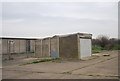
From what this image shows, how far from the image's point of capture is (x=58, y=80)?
7.25m

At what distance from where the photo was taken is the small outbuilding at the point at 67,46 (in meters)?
17.3

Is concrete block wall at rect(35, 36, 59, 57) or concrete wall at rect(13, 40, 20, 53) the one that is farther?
concrete wall at rect(13, 40, 20, 53)

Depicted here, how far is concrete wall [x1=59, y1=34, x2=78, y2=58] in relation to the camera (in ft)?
57.0

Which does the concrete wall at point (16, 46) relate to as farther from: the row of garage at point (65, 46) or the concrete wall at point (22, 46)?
the row of garage at point (65, 46)

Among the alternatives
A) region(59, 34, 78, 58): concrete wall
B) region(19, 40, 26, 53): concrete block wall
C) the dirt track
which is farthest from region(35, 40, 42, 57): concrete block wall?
the dirt track

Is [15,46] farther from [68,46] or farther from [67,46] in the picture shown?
[68,46]

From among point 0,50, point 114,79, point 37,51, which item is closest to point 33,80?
point 114,79

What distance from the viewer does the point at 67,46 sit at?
18.1 metres

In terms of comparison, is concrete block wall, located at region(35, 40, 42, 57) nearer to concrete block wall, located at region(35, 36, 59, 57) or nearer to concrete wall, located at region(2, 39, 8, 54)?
concrete block wall, located at region(35, 36, 59, 57)

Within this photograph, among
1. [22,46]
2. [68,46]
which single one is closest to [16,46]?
[22,46]

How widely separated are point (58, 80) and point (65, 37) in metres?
11.4

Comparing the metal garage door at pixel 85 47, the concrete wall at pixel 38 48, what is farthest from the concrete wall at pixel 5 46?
the metal garage door at pixel 85 47

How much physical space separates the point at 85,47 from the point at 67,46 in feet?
7.72

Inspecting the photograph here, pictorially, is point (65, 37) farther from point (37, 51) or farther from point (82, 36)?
point (37, 51)
